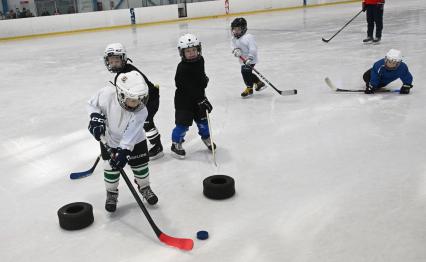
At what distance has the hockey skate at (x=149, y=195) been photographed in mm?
2025

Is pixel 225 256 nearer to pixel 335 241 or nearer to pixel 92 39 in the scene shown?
pixel 335 241

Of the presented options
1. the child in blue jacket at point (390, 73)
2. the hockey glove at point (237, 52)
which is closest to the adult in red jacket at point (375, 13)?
the child in blue jacket at point (390, 73)

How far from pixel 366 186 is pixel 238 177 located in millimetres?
683

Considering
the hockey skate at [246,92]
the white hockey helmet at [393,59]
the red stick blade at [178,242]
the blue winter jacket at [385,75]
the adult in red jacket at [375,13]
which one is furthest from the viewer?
the adult in red jacket at [375,13]

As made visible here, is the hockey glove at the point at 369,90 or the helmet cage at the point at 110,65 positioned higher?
the helmet cage at the point at 110,65

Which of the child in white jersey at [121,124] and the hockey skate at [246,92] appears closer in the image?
the child in white jersey at [121,124]

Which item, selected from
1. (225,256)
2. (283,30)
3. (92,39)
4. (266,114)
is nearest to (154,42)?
(92,39)

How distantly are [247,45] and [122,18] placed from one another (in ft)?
31.9

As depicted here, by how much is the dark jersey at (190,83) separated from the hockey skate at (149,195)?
764mm

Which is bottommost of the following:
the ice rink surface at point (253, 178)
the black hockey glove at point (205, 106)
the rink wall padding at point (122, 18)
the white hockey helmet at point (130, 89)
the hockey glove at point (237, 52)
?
the ice rink surface at point (253, 178)

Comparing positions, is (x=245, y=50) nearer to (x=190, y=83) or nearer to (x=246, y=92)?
(x=246, y=92)

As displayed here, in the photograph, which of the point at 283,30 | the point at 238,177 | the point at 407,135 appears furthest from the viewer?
the point at 283,30

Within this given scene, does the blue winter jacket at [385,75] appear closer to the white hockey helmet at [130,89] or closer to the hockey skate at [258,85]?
the hockey skate at [258,85]

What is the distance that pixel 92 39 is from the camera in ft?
32.6
